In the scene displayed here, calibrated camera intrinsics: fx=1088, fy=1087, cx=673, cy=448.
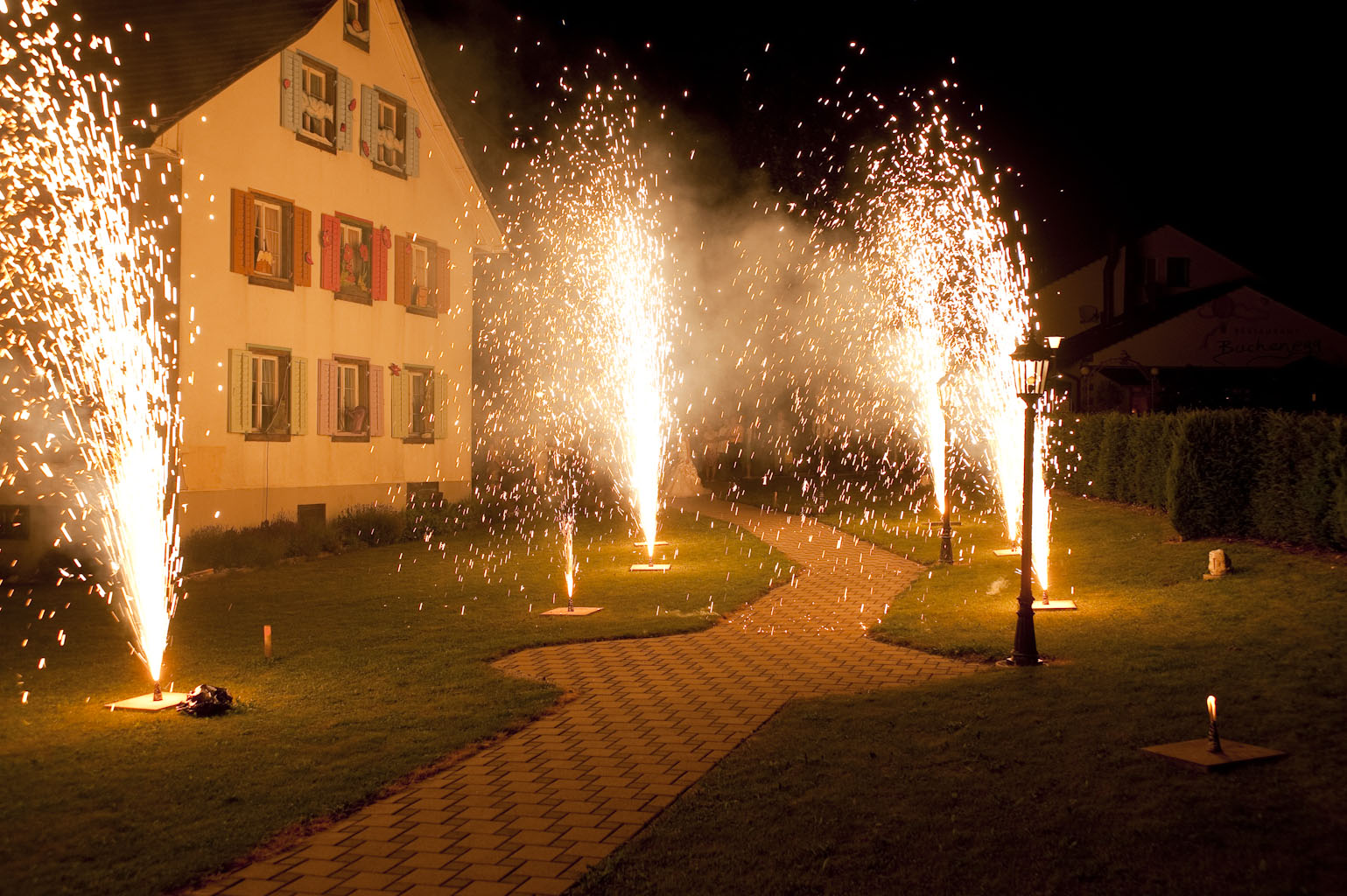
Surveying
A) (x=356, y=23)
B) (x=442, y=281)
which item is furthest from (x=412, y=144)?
(x=442, y=281)

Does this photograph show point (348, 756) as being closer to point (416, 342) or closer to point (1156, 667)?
point (1156, 667)

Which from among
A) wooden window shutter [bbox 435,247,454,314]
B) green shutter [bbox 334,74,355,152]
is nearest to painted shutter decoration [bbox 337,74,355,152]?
green shutter [bbox 334,74,355,152]

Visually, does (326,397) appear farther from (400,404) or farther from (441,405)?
(441,405)

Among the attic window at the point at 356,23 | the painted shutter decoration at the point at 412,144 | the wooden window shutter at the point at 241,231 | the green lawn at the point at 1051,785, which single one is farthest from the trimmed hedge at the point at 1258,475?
the attic window at the point at 356,23

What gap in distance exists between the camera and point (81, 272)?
18.0 meters

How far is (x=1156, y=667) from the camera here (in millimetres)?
10188

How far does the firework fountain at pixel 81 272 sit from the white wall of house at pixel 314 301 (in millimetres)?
700

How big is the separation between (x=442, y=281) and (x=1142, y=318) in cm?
3342

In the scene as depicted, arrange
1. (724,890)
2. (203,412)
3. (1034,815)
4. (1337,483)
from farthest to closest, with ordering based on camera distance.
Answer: (203,412) → (1337,483) → (1034,815) → (724,890)

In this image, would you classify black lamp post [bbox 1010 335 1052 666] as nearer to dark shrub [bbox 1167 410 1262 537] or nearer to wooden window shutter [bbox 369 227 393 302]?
dark shrub [bbox 1167 410 1262 537]

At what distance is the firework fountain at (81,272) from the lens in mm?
17297

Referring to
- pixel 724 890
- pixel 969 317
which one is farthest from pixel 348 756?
pixel 969 317

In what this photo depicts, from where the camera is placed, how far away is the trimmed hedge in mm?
15078

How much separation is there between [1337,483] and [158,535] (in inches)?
583
